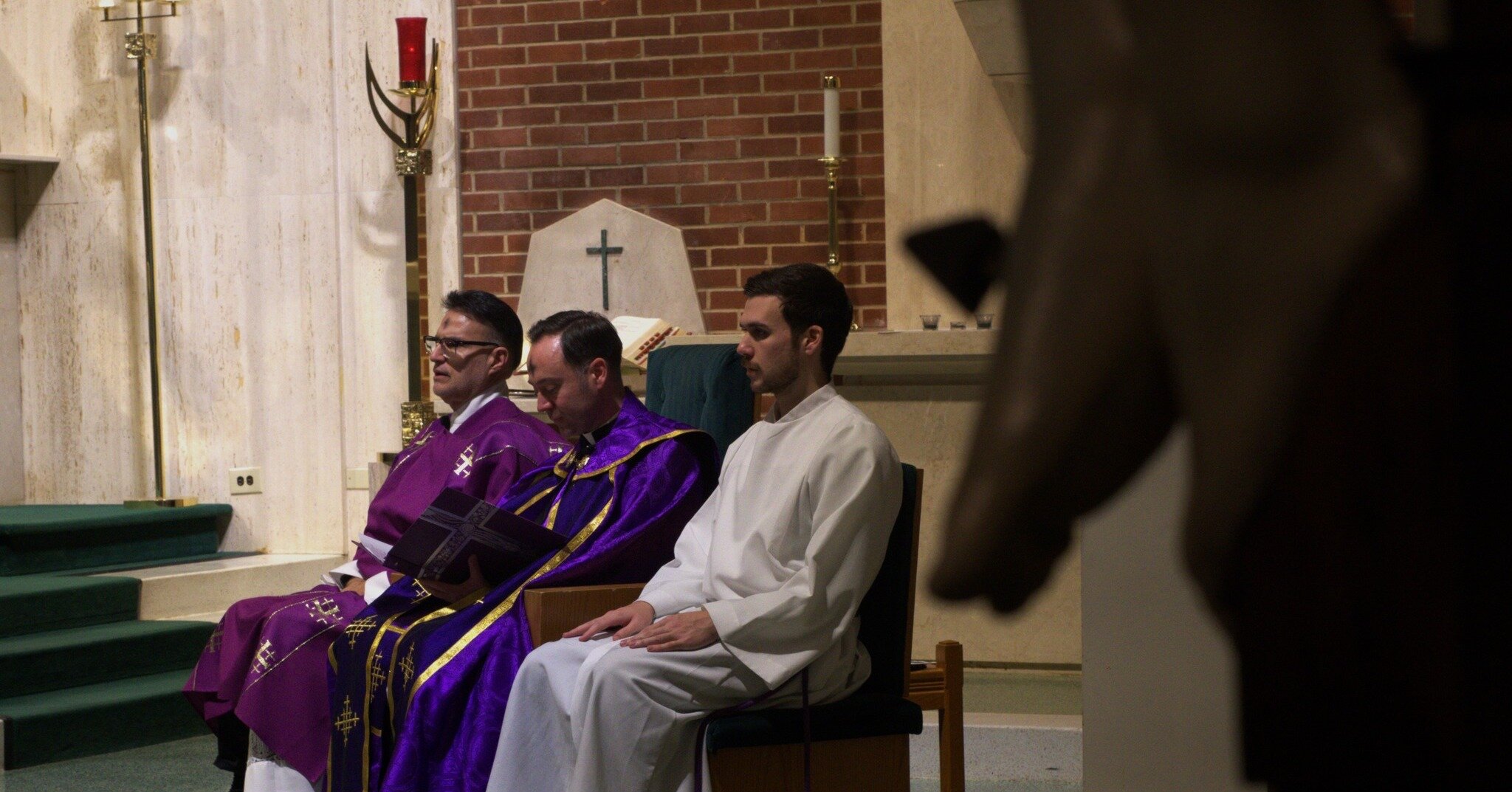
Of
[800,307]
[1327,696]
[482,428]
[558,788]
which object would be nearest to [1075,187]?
[1327,696]

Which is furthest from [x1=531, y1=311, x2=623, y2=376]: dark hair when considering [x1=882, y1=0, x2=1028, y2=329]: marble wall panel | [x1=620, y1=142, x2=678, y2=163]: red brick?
[x1=620, y1=142, x2=678, y2=163]: red brick

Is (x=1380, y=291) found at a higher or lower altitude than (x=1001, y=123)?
lower

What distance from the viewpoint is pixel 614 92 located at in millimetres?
6629

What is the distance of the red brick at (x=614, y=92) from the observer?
659 cm

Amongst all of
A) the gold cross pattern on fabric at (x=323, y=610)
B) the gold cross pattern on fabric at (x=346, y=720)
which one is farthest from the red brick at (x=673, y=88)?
the gold cross pattern on fabric at (x=346, y=720)

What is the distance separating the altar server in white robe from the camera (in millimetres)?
2867

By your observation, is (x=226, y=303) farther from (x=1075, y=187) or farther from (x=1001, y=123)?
(x=1075, y=187)

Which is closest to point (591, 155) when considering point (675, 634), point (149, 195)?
point (149, 195)

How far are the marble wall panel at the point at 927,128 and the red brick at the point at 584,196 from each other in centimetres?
Result: 128

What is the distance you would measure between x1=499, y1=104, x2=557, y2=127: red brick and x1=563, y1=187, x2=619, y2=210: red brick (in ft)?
1.10

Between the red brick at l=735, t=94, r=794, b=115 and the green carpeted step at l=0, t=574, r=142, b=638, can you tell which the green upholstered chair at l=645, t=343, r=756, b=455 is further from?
the green carpeted step at l=0, t=574, r=142, b=638

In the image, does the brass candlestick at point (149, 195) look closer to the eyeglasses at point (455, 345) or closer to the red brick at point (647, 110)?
the red brick at point (647, 110)

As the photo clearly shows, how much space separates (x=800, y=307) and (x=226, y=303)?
4468 millimetres

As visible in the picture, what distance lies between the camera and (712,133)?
649cm
